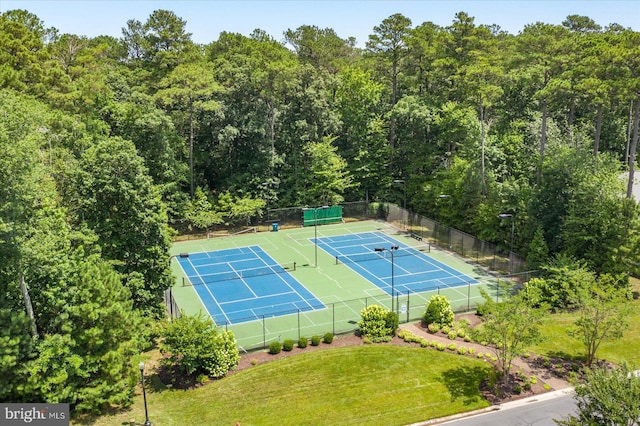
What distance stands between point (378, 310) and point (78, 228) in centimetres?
1560

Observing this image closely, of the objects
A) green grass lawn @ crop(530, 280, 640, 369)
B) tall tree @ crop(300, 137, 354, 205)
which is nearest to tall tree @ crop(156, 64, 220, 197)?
tall tree @ crop(300, 137, 354, 205)

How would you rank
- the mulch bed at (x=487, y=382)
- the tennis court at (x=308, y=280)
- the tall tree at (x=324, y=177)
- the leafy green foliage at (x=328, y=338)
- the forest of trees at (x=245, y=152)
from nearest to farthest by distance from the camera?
the forest of trees at (x=245, y=152) < the mulch bed at (x=487, y=382) < the leafy green foliage at (x=328, y=338) < the tennis court at (x=308, y=280) < the tall tree at (x=324, y=177)

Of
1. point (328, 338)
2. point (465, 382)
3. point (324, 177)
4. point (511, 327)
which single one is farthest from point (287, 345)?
point (324, 177)

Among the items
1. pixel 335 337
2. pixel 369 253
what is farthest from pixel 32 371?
pixel 369 253

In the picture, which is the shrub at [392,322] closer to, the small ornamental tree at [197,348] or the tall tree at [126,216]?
the small ornamental tree at [197,348]

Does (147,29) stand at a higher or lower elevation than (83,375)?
higher

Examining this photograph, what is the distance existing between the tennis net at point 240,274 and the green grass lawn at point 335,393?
13.6 meters

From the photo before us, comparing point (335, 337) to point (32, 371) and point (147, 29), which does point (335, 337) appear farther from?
point (147, 29)

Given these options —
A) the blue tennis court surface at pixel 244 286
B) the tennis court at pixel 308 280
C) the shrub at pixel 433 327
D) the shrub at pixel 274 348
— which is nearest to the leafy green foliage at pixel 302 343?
the shrub at pixel 274 348

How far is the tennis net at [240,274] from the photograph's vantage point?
3775 centimetres

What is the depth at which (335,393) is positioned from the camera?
22953 millimetres

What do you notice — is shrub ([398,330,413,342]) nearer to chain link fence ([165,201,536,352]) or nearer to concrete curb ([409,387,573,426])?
chain link fence ([165,201,536,352])

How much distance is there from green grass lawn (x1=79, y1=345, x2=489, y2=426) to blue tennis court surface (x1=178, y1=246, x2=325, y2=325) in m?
6.55

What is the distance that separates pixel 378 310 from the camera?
28.2 metres
